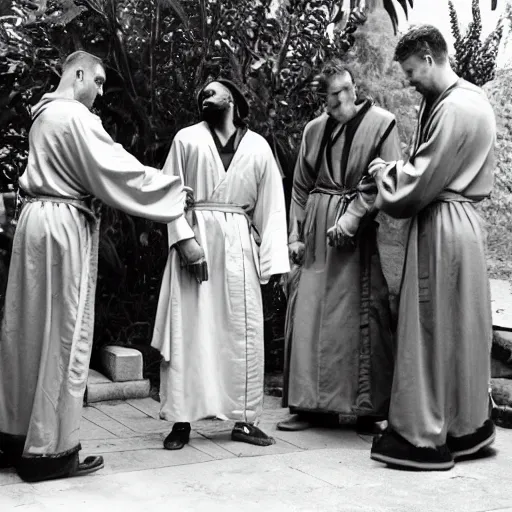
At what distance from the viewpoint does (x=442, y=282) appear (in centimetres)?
476

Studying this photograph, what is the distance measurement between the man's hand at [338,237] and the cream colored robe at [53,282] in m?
1.27

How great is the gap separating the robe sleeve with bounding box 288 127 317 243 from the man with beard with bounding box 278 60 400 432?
0.26 feet

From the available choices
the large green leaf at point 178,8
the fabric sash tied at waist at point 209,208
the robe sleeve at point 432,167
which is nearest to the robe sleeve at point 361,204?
the robe sleeve at point 432,167

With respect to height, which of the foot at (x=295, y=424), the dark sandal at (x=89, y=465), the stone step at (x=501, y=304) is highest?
the stone step at (x=501, y=304)

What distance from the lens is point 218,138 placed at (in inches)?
206

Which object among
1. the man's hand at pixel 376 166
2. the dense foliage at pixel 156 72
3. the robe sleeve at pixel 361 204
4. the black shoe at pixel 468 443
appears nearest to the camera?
the black shoe at pixel 468 443

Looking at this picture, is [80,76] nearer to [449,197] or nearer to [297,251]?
[297,251]

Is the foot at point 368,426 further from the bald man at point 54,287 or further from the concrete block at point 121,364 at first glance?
the bald man at point 54,287

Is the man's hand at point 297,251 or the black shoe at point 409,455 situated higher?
the man's hand at point 297,251

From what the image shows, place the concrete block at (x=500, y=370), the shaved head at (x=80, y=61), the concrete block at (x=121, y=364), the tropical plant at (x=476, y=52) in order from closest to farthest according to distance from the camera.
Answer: the shaved head at (x=80, y=61), the concrete block at (x=121, y=364), the concrete block at (x=500, y=370), the tropical plant at (x=476, y=52)

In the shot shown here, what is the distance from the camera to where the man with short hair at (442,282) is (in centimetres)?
470

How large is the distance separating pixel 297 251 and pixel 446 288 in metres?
1.05

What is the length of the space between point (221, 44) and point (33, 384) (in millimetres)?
3434

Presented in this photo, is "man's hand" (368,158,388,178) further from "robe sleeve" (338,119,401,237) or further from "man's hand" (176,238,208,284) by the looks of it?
→ "man's hand" (176,238,208,284)
